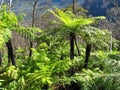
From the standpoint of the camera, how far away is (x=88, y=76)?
28.9 ft

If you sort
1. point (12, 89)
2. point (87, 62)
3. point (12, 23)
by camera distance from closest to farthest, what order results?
point (12, 89), point (87, 62), point (12, 23)

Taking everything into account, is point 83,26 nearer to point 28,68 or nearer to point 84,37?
point 84,37

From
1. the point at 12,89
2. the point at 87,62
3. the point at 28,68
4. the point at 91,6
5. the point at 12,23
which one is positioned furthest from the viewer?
the point at 91,6

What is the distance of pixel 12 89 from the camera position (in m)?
8.45

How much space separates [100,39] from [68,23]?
1.07 m

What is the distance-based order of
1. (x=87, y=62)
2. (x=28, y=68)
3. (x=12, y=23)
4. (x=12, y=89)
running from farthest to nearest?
1. (x=12, y=23)
2. (x=87, y=62)
3. (x=28, y=68)
4. (x=12, y=89)

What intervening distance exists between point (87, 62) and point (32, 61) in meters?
1.51

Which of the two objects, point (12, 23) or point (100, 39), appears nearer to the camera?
point (100, 39)

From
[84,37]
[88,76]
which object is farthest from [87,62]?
[88,76]

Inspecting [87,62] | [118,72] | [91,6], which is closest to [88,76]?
[118,72]

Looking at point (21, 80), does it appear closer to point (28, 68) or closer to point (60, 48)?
point (28, 68)

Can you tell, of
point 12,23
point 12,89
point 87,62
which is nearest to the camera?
point 12,89

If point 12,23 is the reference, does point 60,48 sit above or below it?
below

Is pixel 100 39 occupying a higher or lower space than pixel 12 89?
higher
